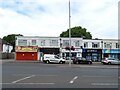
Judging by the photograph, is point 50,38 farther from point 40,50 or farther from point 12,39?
point 12,39

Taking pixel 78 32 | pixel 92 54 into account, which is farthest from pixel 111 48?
pixel 78 32

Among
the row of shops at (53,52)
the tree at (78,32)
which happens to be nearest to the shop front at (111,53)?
the row of shops at (53,52)

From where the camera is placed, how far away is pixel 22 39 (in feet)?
243

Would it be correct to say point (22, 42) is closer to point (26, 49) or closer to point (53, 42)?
point (26, 49)

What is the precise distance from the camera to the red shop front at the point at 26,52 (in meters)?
73.1

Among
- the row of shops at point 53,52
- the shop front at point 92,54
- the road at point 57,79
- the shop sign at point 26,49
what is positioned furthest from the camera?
the shop front at point 92,54

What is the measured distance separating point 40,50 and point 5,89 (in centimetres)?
6114

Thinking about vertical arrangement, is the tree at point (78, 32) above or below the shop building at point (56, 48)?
above

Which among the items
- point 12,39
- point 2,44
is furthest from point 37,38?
point 12,39

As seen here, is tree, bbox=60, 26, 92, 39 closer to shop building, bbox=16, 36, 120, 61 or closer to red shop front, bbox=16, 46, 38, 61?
shop building, bbox=16, 36, 120, 61

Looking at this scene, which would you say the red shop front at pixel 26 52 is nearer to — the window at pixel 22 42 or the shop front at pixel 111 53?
the window at pixel 22 42

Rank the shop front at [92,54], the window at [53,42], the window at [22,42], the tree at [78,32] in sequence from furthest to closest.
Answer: the tree at [78,32] < the shop front at [92,54] < the window at [53,42] < the window at [22,42]

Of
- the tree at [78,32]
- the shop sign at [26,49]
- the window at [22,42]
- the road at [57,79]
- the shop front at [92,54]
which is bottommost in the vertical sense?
the road at [57,79]

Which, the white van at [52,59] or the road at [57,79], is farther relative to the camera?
the white van at [52,59]
